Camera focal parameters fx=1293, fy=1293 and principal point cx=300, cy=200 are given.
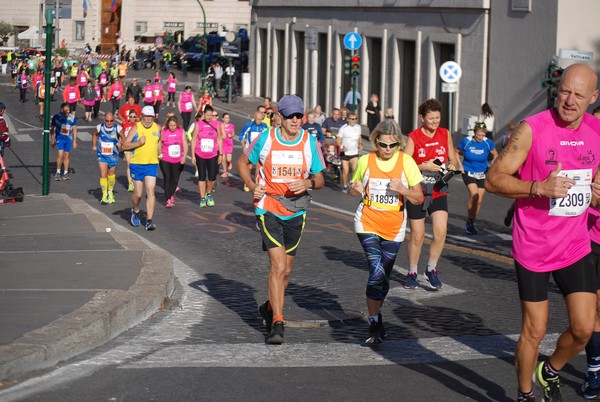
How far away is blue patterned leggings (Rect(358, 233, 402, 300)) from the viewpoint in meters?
9.64

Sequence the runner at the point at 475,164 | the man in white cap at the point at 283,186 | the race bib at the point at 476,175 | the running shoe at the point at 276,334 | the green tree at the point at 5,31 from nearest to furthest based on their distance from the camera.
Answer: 1. the running shoe at the point at 276,334
2. the man in white cap at the point at 283,186
3. the runner at the point at 475,164
4. the race bib at the point at 476,175
5. the green tree at the point at 5,31

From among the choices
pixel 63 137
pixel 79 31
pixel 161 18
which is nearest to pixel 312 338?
pixel 63 137

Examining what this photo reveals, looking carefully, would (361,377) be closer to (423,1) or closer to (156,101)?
(423,1)

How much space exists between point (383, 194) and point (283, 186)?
826mm

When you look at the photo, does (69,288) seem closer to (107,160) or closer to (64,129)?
(107,160)

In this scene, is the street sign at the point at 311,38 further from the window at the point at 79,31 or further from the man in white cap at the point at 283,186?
the window at the point at 79,31

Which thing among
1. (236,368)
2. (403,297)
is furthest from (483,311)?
(236,368)

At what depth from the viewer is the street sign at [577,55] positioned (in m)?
25.4

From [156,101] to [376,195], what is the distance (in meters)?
35.1

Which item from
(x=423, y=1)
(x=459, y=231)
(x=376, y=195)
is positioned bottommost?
(x=459, y=231)

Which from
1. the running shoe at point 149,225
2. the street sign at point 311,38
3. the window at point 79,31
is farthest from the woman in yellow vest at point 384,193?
the window at point 79,31

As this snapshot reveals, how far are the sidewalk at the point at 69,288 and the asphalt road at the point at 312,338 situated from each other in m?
0.14

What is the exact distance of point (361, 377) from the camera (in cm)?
824

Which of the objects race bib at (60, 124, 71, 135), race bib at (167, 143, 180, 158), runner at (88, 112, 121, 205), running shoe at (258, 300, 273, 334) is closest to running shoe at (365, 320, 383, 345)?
running shoe at (258, 300, 273, 334)
